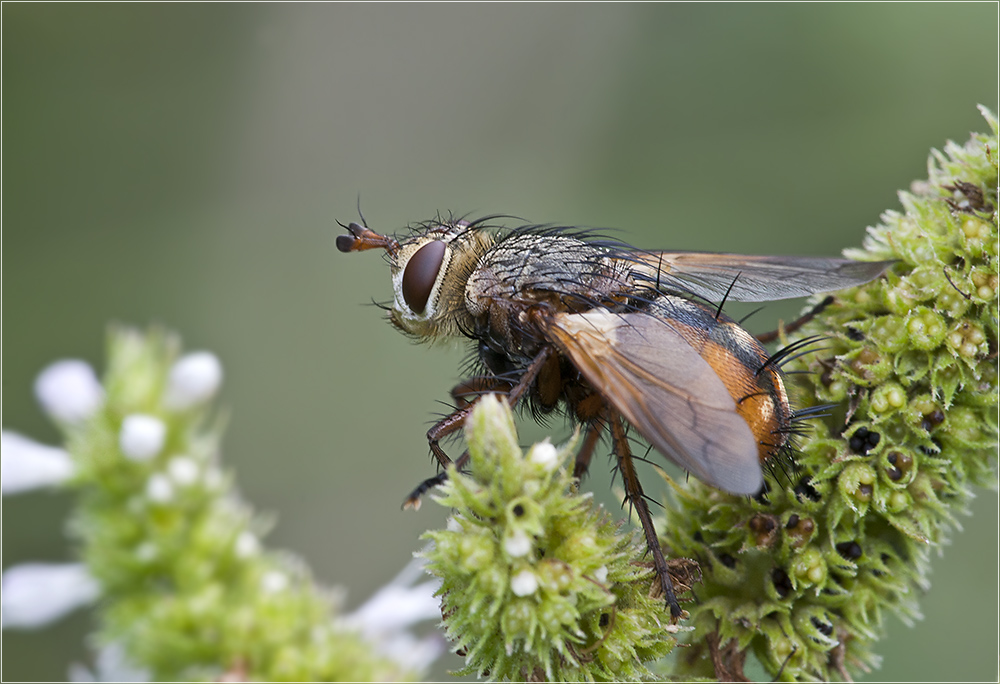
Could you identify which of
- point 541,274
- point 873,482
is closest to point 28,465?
point 541,274

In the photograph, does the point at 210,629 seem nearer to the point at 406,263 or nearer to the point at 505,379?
the point at 505,379

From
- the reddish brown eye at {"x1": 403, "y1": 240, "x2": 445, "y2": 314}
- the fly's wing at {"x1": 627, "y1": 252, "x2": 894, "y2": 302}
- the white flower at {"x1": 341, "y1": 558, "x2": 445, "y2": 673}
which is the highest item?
the reddish brown eye at {"x1": 403, "y1": 240, "x2": 445, "y2": 314}

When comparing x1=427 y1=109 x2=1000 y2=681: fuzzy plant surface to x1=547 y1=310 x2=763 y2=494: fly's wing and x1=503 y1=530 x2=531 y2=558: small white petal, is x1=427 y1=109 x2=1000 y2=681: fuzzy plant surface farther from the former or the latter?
x1=547 y1=310 x2=763 y2=494: fly's wing

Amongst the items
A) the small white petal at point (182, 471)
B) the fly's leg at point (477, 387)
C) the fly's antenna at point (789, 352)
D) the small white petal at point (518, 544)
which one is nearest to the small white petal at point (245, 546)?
the small white petal at point (182, 471)

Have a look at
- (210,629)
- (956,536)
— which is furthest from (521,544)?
(956,536)

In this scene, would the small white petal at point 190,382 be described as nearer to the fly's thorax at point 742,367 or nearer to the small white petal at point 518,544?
the small white petal at point 518,544

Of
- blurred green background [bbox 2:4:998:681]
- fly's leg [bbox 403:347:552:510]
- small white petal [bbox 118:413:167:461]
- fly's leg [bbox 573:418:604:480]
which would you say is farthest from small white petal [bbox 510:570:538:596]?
blurred green background [bbox 2:4:998:681]
